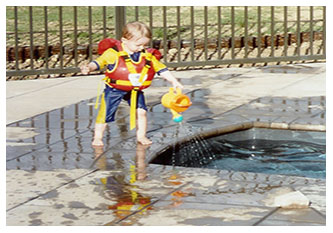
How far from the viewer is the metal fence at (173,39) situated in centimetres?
1348

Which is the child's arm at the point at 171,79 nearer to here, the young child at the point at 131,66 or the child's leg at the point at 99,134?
the young child at the point at 131,66

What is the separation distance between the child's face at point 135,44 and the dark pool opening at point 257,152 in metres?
1.03

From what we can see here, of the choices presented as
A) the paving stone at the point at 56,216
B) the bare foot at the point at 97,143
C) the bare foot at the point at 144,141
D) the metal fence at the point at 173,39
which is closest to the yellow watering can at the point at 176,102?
the bare foot at the point at 144,141

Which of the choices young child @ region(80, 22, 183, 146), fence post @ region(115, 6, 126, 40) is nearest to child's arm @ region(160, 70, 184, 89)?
young child @ region(80, 22, 183, 146)

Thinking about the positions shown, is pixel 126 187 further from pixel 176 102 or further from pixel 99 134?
pixel 99 134

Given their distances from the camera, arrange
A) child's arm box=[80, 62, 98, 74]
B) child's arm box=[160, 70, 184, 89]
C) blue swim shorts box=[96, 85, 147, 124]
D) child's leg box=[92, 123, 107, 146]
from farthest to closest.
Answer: child's leg box=[92, 123, 107, 146] → blue swim shorts box=[96, 85, 147, 124] → child's arm box=[160, 70, 184, 89] → child's arm box=[80, 62, 98, 74]

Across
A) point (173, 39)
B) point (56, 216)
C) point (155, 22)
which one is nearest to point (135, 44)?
point (56, 216)

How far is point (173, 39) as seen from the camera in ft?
49.0

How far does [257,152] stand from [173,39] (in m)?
5.94

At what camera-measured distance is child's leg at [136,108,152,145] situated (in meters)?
8.70

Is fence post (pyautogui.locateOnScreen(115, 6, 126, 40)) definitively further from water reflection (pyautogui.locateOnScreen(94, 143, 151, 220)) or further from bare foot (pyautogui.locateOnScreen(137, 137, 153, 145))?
water reflection (pyautogui.locateOnScreen(94, 143, 151, 220))

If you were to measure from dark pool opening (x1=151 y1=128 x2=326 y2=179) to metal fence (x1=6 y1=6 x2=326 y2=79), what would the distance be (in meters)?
4.43

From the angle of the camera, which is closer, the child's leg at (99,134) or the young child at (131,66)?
the young child at (131,66)
